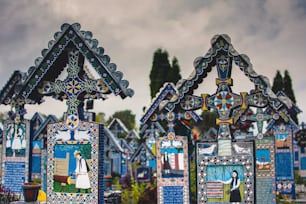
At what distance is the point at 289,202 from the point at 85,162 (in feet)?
28.1

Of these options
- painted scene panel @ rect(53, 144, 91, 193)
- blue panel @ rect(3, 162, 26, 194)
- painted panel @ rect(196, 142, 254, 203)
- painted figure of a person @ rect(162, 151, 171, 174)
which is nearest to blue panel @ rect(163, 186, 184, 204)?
painted figure of a person @ rect(162, 151, 171, 174)

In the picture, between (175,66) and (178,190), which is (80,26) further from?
(175,66)

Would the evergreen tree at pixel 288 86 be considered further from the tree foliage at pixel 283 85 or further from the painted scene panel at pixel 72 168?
the painted scene panel at pixel 72 168

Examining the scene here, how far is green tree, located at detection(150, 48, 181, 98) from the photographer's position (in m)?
33.8

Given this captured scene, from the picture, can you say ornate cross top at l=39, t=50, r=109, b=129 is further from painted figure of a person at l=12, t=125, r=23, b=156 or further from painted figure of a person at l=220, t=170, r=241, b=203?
painted figure of a person at l=220, t=170, r=241, b=203

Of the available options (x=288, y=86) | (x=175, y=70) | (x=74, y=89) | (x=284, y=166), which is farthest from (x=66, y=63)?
(x=288, y=86)

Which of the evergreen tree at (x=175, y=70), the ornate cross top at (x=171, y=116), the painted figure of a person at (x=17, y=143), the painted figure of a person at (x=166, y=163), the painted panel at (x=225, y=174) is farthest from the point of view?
the evergreen tree at (x=175, y=70)

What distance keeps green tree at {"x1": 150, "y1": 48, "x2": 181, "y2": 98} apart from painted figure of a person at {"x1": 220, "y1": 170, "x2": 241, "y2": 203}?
23.5 m

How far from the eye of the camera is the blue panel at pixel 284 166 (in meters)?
16.9

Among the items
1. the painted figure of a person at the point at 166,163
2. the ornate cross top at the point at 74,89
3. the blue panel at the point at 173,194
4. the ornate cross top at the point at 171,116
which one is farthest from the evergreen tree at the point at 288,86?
the ornate cross top at the point at 74,89

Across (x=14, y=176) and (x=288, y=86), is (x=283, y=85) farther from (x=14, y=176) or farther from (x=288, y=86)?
(x=14, y=176)

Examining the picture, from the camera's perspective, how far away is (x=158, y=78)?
3400cm

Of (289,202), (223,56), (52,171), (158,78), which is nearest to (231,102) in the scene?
(223,56)

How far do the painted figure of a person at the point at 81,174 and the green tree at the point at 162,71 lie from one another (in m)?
23.1
